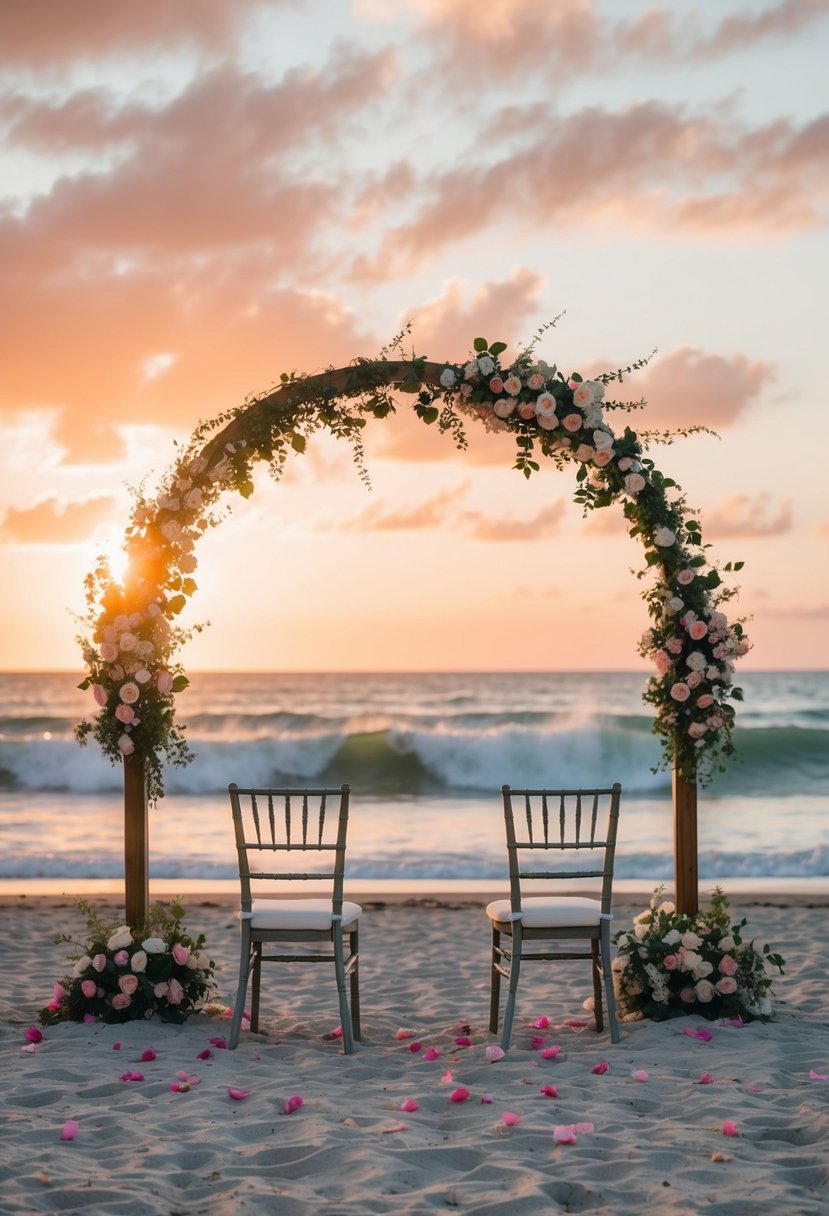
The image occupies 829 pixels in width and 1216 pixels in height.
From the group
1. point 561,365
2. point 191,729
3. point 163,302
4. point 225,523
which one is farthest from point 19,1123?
point 191,729

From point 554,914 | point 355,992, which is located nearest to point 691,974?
point 554,914

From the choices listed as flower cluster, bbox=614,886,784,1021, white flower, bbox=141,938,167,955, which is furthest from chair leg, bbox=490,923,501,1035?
white flower, bbox=141,938,167,955

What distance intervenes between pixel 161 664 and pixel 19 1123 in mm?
2298

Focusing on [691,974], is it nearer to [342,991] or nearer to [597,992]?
[597,992]

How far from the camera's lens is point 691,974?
5.22m

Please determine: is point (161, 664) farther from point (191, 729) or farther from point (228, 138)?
point (191, 729)

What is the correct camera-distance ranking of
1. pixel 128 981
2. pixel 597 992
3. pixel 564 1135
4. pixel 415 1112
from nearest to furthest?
pixel 564 1135, pixel 415 1112, pixel 128 981, pixel 597 992

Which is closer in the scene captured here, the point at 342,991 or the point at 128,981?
the point at 342,991

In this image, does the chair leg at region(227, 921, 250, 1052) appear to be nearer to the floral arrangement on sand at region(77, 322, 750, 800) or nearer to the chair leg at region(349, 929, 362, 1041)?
the chair leg at region(349, 929, 362, 1041)

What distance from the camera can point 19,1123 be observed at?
372 cm

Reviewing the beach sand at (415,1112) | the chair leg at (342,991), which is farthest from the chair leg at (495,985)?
the chair leg at (342,991)

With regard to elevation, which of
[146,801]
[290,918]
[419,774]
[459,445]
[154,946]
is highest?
[459,445]

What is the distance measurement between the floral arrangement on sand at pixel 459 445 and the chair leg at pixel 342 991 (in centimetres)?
122

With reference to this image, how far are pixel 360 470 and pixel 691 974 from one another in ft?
9.01
